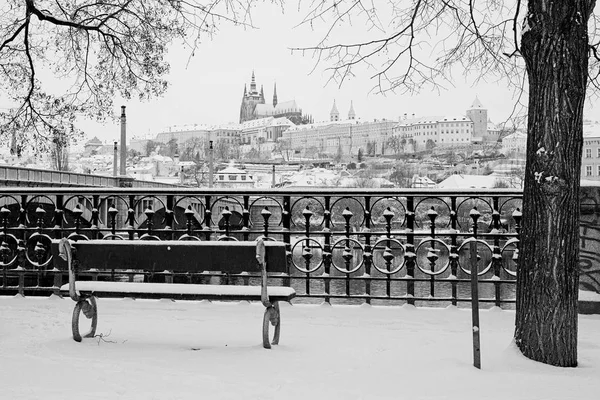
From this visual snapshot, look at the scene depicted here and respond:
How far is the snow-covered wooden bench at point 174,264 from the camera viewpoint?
4301 mm

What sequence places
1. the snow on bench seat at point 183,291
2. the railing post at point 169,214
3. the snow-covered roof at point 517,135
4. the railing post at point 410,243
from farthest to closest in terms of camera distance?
the snow-covered roof at point 517,135 → the railing post at point 169,214 → the railing post at point 410,243 → the snow on bench seat at point 183,291

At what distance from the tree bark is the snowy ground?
263 mm

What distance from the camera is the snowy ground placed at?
132 inches

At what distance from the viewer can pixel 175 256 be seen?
4477 millimetres

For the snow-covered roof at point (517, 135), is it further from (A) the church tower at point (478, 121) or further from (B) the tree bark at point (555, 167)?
(A) the church tower at point (478, 121)

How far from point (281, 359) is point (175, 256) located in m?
1.06

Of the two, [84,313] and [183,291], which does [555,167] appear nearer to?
[183,291]

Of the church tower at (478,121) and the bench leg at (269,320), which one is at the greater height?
the church tower at (478,121)

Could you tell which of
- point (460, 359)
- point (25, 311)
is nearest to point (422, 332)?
point (460, 359)

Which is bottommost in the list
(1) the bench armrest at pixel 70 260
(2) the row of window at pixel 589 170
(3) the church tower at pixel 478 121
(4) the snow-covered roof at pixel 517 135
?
(1) the bench armrest at pixel 70 260

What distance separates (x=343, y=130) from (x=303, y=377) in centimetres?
17531

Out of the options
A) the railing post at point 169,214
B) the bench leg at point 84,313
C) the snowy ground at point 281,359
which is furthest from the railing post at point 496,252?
the bench leg at point 84,313

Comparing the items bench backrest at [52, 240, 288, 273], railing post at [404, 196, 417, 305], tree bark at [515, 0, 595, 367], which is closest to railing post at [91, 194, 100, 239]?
bench backrest at [52, 240, 288, 273]

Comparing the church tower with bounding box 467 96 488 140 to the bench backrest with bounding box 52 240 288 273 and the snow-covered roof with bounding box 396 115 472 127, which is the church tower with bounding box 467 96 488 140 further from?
the bench backrest with bounding box 52 240 288 273
